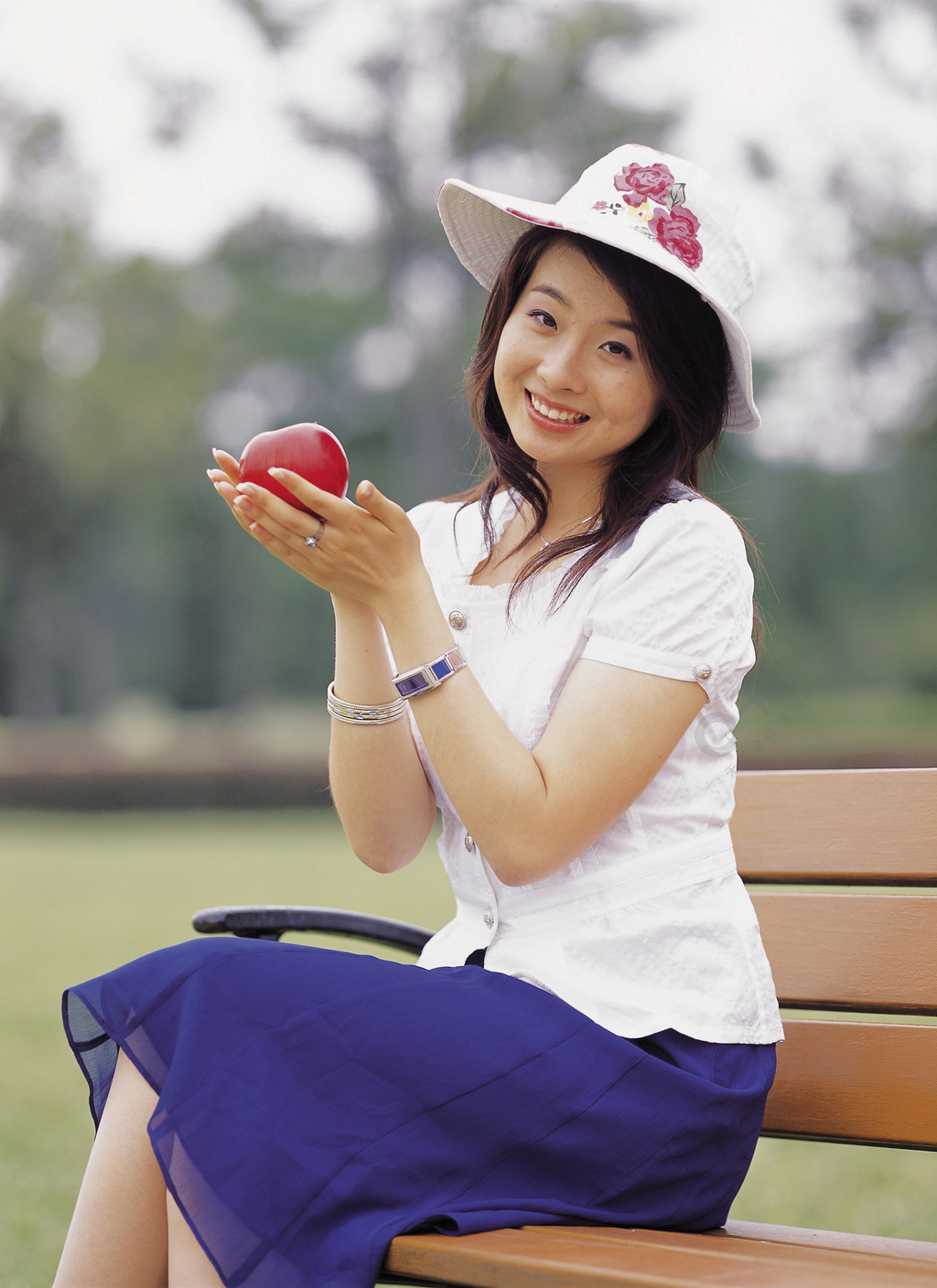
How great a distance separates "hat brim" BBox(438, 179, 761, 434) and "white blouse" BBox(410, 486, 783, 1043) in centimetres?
20

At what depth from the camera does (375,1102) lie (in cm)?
144

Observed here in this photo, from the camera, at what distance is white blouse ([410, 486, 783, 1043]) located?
162 centimetres

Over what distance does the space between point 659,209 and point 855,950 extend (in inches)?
→ 42.1

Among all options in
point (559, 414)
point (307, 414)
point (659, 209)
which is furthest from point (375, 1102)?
point (307, 414)

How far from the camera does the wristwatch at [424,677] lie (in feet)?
5.29

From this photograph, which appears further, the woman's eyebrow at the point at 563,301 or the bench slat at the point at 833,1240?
the woman's eyebrow at the point at 563,301

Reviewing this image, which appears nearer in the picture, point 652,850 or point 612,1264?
point 612,1264

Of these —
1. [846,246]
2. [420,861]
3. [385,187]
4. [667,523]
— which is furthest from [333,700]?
[385,187]

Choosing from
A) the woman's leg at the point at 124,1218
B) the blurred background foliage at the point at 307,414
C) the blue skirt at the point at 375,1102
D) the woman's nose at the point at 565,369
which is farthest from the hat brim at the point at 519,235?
the blurred background foliage at the point at 307,414

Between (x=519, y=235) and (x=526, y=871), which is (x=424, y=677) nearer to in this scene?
(x=526, y=871)

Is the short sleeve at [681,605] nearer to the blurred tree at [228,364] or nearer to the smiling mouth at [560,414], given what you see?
the smiling mouth at [560,414]

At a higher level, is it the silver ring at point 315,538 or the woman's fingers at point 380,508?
the woman's fingers at point 380,508

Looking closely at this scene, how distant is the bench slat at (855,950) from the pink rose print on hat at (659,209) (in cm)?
94

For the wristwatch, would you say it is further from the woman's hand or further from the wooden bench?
the wooden bench
